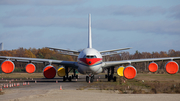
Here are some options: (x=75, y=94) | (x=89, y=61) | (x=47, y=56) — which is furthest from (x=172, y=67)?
(x=47, y=56)

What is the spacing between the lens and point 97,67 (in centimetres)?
3027

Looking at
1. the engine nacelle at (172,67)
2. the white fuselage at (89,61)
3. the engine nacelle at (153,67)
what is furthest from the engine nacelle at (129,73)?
the engine nacelle at (172,67)

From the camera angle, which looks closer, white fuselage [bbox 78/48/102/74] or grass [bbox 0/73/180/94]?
grass [bbox 0/73/180/94]

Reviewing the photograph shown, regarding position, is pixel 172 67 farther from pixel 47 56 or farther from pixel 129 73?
pixel 47 56

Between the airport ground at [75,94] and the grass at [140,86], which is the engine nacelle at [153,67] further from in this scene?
the airport ground at [75,94]

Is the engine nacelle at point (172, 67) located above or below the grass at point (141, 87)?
above

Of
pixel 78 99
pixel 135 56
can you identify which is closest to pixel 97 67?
pixel 78 99

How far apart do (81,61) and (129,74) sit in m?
6.01

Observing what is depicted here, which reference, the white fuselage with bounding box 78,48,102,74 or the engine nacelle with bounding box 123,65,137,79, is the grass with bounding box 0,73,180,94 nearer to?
the engine nacelle with bounding box 123,65,137,79

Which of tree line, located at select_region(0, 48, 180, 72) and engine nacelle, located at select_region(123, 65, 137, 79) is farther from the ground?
tree line, located at select_region(0, 48, 180, 72)

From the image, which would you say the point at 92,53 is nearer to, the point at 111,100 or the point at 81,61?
the point at 81,61

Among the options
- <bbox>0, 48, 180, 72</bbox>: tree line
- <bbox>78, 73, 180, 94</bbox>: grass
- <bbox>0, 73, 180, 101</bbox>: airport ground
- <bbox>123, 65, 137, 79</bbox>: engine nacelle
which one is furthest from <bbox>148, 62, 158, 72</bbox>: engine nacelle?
<bbox>0, 48, 180, 72</bbox>: tree line

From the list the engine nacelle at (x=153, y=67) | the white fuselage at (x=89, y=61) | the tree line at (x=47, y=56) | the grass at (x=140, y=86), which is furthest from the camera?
the tree line at (x=47, y=56)

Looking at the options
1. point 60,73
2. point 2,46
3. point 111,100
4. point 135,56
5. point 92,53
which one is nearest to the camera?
point 111,100
